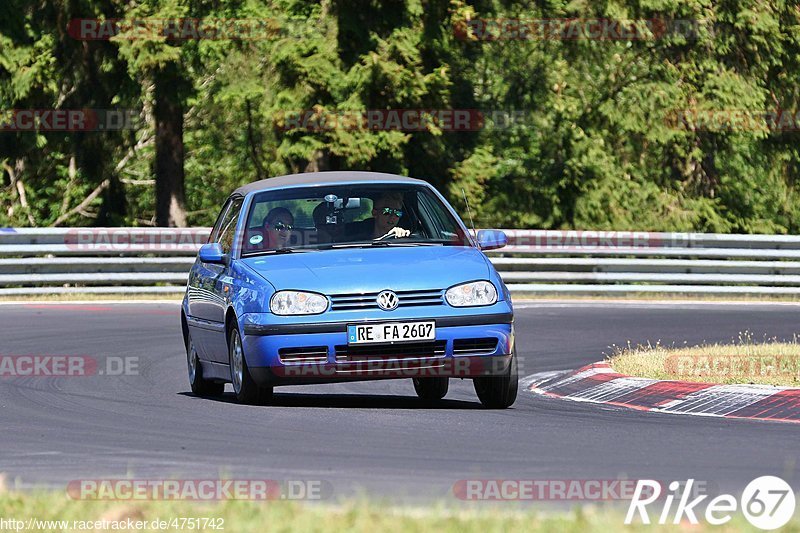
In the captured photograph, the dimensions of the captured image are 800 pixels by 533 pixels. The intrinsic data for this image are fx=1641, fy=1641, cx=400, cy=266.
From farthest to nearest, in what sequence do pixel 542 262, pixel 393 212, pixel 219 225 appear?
pixel 542 262 → pixel 219 225 → pixel 393 212

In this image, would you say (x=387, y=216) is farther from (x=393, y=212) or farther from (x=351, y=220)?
(x=351, y=220)

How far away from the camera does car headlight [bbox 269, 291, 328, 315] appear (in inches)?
404

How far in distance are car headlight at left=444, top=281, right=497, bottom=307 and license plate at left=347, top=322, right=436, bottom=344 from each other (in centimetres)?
22

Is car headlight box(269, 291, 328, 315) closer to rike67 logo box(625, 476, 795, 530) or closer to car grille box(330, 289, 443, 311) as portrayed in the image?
car grille box(330, 289, 443, 311)

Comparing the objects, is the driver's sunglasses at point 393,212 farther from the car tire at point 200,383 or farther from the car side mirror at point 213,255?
→ the car tire at point 200,383

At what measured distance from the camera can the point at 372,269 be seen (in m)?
10.4

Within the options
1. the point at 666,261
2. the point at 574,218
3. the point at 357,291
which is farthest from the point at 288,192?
the point at 574,218

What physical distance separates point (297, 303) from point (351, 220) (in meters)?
1.25

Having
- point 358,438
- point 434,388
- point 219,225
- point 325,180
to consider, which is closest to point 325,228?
point 325,180

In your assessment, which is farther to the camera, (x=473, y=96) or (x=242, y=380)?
(x=473, y=96)

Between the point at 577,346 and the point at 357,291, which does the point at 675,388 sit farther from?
the point at 577,346

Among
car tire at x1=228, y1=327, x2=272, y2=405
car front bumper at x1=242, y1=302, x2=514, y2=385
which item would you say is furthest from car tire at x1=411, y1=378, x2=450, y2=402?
car front bumper at x1=242, y1=302, x2=514, y2=385

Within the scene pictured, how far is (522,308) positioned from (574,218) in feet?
41.7

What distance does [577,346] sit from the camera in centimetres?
1680
